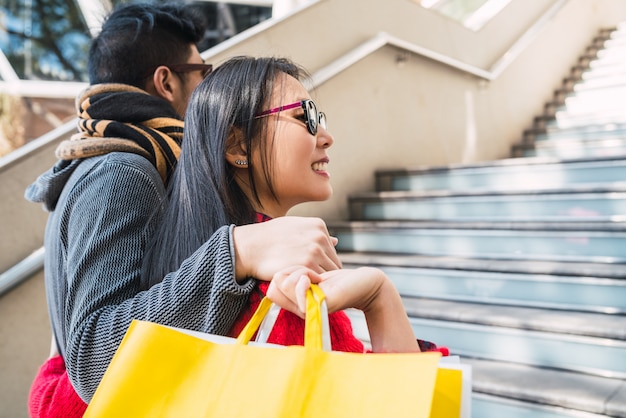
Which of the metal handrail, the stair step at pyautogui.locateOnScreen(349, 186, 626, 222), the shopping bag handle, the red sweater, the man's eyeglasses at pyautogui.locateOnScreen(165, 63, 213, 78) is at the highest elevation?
the man's eyeglasses at pyautogui.locateOnScreen(165, 63, 213, 78)

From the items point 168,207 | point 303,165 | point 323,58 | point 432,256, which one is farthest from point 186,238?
point 323,58

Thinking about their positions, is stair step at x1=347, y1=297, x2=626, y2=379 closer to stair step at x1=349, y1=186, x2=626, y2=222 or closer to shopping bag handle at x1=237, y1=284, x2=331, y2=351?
stair step at x1=349, y1=186, x2=626, y2=222

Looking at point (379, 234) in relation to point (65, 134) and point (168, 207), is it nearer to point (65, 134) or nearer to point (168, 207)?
point (65, 134)

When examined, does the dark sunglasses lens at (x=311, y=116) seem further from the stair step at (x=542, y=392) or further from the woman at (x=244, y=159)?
the stair step at (x=542, y=392)

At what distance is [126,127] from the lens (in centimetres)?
130

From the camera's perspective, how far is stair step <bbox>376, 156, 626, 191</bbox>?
13.1ft

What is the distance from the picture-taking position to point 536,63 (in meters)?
7.03

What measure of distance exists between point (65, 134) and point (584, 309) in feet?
8.75

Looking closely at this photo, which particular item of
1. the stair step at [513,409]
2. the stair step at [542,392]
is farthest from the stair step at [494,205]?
the stair step at [513,409]

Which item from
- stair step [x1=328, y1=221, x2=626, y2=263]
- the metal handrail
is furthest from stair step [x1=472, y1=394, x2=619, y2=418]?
the metal handrail

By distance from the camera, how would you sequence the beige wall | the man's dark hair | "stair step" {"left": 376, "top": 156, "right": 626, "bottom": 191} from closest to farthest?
the man's dark hair < "stair step" {"left": 376, "top": 156, "right": 626, "bottom": 191} < the beige wall

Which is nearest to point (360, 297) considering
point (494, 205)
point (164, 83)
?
point (164, 83)

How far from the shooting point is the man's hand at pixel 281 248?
0.88 m

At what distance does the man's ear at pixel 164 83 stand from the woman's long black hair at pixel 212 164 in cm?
42
